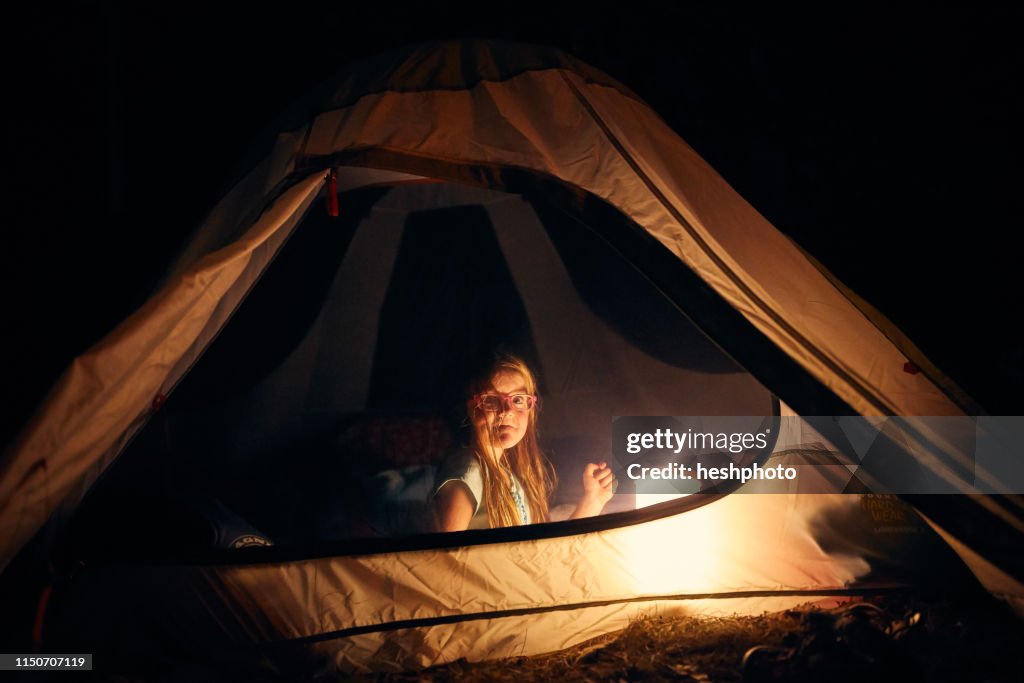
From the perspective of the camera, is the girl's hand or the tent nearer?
the tent

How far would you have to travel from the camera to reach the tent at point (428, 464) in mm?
1713

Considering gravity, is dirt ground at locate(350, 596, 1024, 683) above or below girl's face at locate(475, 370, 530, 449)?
below

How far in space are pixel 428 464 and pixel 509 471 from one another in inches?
16.6

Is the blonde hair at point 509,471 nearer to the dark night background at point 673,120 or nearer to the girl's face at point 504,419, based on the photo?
the girl's face at point 504,419

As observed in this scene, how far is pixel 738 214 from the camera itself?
1.98m

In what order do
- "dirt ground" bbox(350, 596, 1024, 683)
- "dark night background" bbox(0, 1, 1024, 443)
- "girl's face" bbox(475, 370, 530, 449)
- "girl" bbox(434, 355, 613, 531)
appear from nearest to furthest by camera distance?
1. "dirt ground" bbox(350, 596, 1024, 683)
2. "girl" bbox(434, 355, 613, 531)
3. "girl's face" bbox(475, 370, 530, 449)
4. "dark night background" bbox(0, 1, 1024, 443)

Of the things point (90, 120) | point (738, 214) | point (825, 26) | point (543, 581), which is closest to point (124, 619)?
point (543, 581)

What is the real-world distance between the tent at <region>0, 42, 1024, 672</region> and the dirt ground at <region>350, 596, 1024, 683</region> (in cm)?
6

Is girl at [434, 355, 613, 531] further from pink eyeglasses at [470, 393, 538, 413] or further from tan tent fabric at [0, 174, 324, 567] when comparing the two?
tan tent fabric at [0, 174, 324, 567]

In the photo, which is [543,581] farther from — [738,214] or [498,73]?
[498,73]

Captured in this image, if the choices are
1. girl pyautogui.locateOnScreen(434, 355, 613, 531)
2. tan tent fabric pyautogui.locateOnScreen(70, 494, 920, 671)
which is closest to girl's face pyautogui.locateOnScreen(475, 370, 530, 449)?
girl pyautogui.locateOnScreen(434, 355, 613, 531)

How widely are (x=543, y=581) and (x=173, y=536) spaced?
874 mm

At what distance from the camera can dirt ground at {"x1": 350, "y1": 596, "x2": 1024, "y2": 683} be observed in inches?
65.8

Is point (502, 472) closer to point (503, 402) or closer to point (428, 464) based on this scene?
point (503, 402)
